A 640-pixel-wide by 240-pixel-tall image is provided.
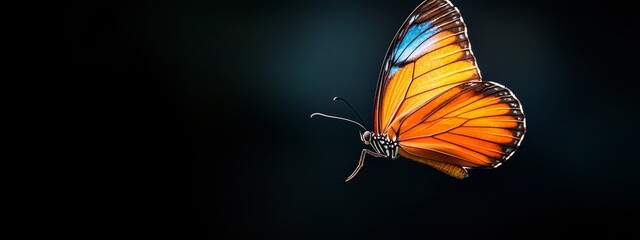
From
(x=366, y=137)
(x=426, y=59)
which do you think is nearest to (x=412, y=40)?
(x=426, y=59)

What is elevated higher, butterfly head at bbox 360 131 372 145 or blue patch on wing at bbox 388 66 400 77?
blue patch on wing at bbox 388 66 400 77

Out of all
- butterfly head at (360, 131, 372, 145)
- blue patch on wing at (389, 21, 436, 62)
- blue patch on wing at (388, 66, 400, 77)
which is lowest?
butterfly head at (360, 131, 372, 145)

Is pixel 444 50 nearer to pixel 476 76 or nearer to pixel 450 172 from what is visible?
pixel 476 76

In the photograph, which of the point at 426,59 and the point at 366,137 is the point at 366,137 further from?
the point at 426,59

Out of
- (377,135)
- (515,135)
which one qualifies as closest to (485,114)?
(515,135)

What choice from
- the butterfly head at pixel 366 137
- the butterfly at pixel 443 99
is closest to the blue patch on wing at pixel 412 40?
the butterfly at pixel 443 99

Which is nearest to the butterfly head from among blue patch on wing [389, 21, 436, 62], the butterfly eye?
the butterfly eye

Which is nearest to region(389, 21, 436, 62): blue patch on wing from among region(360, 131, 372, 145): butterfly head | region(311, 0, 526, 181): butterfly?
region(311, 0, 526, 181): butterfly

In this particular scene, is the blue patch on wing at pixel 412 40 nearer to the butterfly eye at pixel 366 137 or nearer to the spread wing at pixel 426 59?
the spread wing at pixel 426 59

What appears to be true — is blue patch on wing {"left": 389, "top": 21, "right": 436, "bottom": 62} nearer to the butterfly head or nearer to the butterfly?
the butterfly
